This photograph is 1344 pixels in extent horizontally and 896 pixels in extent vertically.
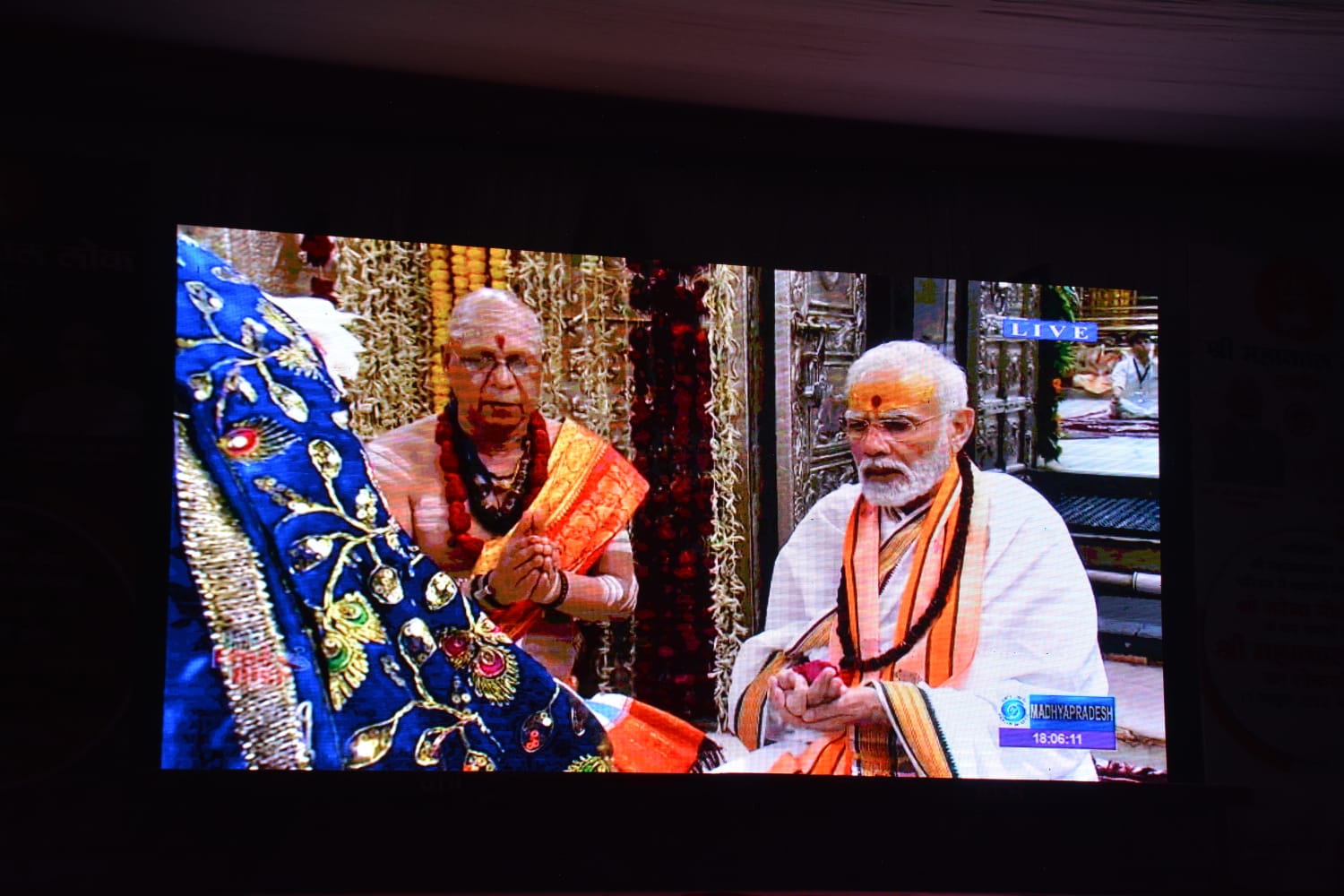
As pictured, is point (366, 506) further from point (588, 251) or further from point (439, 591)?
point (588, 251)

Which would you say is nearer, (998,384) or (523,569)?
(523,569)

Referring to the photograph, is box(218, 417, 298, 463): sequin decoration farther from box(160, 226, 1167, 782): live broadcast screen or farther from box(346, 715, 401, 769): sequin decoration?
box(346, 715, 401, 769): sequin decoration

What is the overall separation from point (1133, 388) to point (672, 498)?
1.20 meters

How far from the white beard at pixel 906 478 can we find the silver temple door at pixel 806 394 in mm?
48

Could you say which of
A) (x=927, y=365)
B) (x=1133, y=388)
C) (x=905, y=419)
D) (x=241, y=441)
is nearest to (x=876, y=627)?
(x=905, y=419)

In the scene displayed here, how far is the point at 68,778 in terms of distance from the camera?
2414mm

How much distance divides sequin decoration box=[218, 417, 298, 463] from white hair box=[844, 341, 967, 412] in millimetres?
1376

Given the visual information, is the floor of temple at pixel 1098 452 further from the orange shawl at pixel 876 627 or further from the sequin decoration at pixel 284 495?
the sequin decoration at pixel 284 495

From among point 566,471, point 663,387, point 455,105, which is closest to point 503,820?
point 566,471

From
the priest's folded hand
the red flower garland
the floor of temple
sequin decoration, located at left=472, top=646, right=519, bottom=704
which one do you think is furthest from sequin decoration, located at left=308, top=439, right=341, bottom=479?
the floor of temple

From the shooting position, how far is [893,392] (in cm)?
258

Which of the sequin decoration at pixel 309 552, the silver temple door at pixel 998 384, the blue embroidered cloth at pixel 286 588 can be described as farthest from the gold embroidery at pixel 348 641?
the silver temple door at pixel 998 384

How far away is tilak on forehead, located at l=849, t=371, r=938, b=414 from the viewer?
2.57 metres

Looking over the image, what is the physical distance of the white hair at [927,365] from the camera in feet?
8.46
